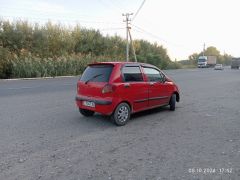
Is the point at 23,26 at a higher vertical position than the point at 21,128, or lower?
higher

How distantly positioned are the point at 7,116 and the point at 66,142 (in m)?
3.27

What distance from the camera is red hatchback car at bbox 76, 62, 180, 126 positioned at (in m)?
6.27

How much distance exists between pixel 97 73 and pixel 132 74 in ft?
3.18

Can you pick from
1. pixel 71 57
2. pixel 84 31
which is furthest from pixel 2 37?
pixel 84 31

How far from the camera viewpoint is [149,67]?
7.50 m

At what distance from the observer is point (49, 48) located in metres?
31.8

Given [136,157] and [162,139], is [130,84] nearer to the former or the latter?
[162,139]

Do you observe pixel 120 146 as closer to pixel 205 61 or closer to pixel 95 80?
pixel 95 80

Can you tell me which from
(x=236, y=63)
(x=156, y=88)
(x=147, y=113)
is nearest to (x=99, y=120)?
(x=147, y=113)

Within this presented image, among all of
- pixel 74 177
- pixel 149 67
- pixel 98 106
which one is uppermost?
pixel 149 67

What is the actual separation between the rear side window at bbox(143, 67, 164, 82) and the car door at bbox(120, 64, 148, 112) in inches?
12.0

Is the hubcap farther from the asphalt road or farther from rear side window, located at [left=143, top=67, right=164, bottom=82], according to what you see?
rear side window, located at [left=143, top=67, right=164, bottom=82]
